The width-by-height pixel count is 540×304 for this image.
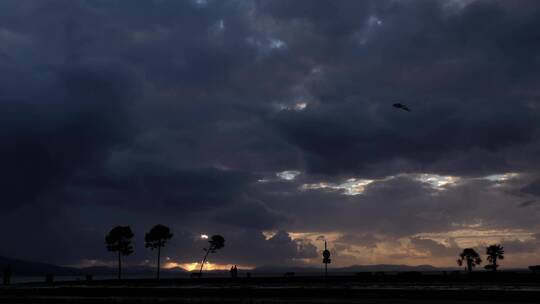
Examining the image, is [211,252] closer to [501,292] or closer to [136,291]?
[136,291]

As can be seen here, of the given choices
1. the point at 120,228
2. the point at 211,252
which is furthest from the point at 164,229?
the point at 211,252

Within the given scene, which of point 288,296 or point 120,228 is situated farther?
point 120,228

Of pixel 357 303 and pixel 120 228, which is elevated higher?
pixel 120 228

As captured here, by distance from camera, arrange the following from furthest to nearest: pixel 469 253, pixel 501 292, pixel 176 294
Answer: pixel 469 253 < pixel 176 294 < pixel 501 292

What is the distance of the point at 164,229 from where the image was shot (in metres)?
105

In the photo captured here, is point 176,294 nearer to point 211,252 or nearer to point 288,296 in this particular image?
point 288,296

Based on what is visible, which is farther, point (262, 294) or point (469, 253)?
point (469, 253)

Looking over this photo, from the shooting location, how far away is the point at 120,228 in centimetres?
10006

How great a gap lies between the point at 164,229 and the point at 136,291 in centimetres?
6329

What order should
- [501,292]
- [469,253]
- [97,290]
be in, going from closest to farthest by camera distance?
[501,292], [97,290], [469,253]

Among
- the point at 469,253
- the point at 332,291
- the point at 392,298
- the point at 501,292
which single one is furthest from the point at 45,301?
the point at 469,253

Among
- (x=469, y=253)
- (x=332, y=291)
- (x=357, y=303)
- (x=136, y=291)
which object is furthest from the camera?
(x=469, y=253)

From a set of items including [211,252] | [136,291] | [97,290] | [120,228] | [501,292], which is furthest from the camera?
[211,252]

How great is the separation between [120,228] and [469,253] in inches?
3778
